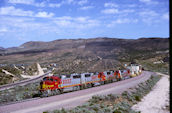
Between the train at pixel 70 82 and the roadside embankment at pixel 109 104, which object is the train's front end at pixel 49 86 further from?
the roadside embankment at pixel 109 104

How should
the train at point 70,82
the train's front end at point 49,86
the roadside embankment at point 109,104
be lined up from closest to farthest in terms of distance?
the roadside embankment at point 109,104 < the train's front end at point 49,86 < the train at point 70,82

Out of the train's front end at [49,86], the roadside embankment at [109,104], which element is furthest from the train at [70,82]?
the roadside embankment at [109,104]

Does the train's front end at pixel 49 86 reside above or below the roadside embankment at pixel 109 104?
above

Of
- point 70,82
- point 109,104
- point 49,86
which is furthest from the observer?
point 70,82

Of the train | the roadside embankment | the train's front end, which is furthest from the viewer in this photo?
the train

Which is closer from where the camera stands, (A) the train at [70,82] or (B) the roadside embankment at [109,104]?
(B) the roadside embankment at [109,104]

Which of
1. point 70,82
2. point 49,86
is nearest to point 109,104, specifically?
point 49,86

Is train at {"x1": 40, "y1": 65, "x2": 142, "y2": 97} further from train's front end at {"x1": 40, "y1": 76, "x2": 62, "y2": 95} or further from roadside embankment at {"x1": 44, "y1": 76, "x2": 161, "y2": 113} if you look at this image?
roadside embankment at {"x1": 44, "y1": 76, "x2": 161, "y2": 113}

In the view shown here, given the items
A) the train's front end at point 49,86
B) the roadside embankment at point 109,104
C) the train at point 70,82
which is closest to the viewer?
the roadside embankment at point 109,104

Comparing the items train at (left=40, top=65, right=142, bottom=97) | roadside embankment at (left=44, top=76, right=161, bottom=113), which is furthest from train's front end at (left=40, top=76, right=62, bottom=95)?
roadside embankment at (left=44, top=76, right=161, bottom=113)

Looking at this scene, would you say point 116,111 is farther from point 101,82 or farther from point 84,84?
point 101,82

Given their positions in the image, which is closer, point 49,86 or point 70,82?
point 49,86

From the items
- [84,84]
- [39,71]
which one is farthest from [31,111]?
[39,71]

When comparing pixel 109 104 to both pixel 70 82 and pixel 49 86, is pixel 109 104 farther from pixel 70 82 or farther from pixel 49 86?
pixel 70 82
